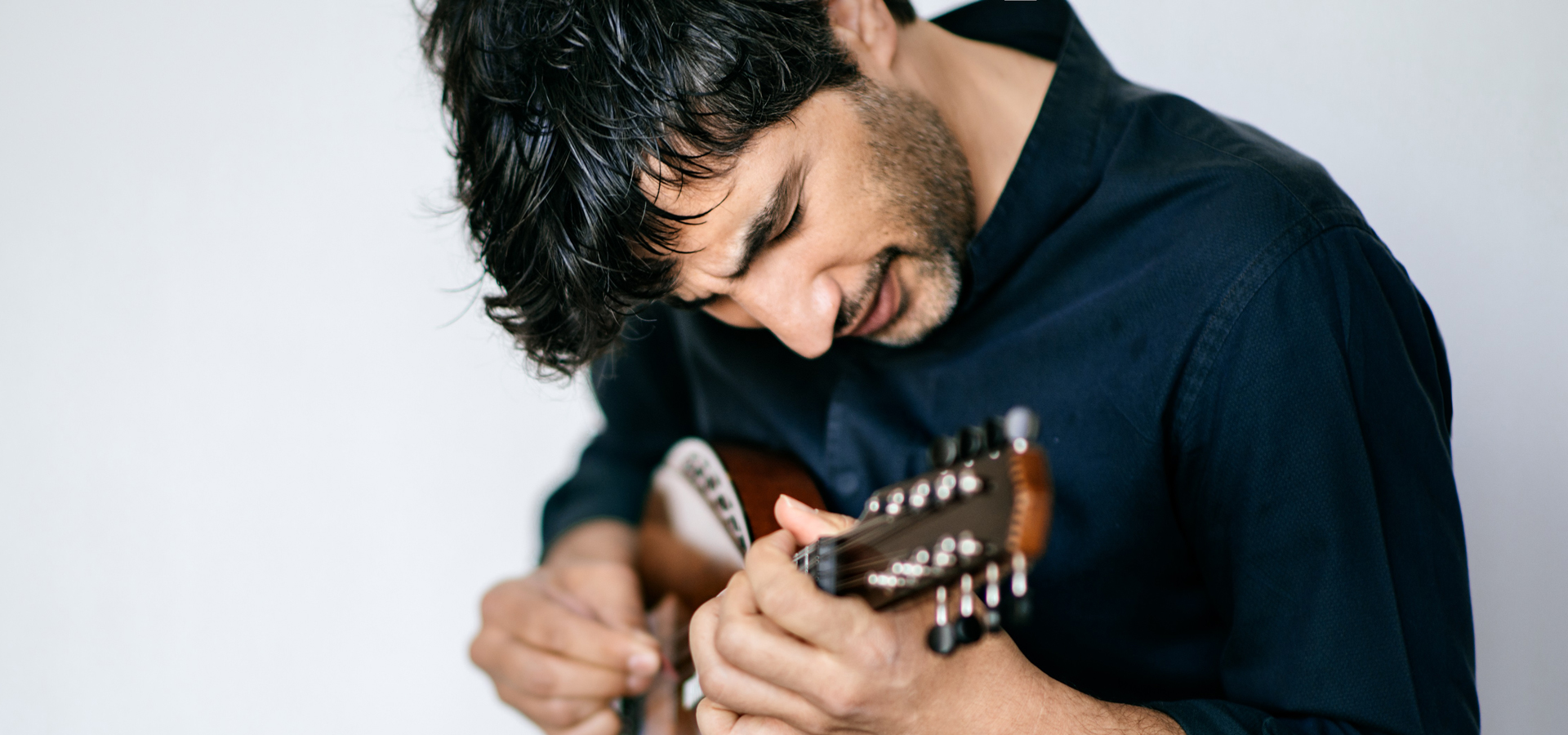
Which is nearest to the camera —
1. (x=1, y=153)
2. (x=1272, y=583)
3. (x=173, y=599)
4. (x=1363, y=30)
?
(x=1272, y=583)

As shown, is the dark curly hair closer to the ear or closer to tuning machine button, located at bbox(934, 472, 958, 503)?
the ear

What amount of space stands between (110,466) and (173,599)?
33cm

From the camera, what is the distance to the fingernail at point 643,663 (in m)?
1.42

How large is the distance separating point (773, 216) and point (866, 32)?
0.32 meters

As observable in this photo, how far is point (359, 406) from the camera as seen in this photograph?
2.21 meters

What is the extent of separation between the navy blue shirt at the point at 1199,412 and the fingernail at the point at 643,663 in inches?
14.1

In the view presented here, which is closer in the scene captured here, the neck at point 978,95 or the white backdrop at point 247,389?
the neck at point 978,95

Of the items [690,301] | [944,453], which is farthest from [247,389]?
[944,453]

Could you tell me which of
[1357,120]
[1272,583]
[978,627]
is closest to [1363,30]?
[1357,120]

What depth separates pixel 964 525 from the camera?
0.66 meters

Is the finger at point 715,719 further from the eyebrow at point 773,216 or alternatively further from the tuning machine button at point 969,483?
the eyebrow at point 773,216

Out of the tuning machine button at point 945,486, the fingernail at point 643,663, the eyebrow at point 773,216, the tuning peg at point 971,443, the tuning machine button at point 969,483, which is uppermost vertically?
the eyebrow at point 773,216

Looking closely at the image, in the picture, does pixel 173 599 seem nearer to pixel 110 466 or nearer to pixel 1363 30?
pixel 110 466

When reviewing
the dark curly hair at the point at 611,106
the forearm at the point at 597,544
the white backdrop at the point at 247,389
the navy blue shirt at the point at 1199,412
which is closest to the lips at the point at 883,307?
the navy blue shirt at the point at 1199,412
